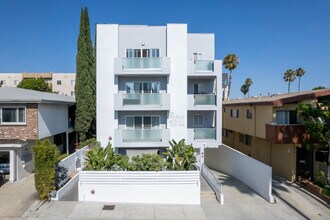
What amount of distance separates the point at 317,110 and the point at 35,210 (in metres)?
17.0

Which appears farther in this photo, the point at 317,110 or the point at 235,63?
the point at 235,63

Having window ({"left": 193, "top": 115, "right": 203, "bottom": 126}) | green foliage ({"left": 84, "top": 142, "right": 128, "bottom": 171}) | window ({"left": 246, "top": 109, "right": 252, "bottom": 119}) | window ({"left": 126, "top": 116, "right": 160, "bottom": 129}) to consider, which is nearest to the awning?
window ({"left": 126, "top": 116, "right": 160, "bottom": 129})

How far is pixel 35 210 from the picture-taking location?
38.4 feet

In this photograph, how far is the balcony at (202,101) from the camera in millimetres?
19125

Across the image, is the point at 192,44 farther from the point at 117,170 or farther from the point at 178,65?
the point at 117,170

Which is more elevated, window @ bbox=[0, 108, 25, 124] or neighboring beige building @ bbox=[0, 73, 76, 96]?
neighboring beige building @ bbox=[0, 73, 76, 96]

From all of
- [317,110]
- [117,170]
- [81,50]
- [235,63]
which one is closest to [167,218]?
[117,170]

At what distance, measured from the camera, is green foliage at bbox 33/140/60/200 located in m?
12.6

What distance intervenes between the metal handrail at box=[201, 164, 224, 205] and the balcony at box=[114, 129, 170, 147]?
3812 mm

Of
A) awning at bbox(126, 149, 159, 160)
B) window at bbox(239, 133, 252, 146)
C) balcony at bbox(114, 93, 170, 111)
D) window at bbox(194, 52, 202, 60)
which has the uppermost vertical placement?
window at bbox(194, 52, 202, 60)

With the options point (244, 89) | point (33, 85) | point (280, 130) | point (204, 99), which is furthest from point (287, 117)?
point (244, 89)

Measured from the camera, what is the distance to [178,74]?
62.7 ft

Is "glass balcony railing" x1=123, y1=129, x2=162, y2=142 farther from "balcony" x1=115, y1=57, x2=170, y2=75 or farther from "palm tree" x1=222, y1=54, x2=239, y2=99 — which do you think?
"palm tree" x1=222, y1=54, x2=239, y2=99

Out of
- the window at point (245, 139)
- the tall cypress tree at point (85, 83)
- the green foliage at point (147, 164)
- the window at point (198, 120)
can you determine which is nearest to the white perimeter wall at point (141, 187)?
the green foliage at point (147, 164)
